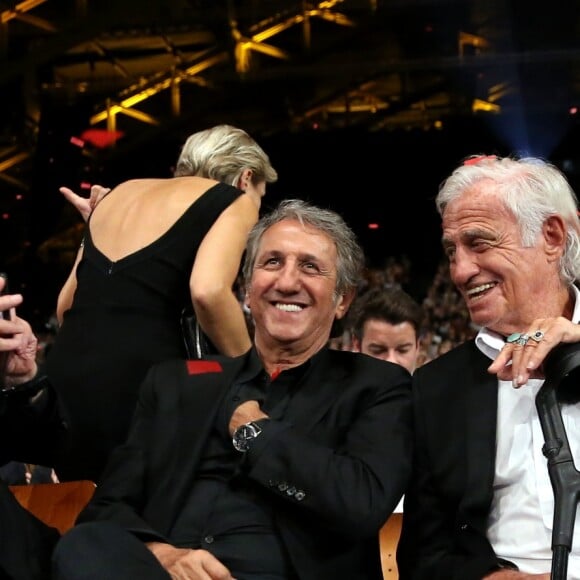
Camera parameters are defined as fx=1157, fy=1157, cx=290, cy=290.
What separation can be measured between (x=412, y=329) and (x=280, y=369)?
1.13 meters

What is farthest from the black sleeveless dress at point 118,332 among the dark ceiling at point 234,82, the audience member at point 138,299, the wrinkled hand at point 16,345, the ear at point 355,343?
the dark ceiling at point 234,82

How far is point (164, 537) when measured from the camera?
2.00 m

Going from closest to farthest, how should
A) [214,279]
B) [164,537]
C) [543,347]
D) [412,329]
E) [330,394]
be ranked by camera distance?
[543,347] < [164,537] < [330,394] < [214,279] < [412,329]

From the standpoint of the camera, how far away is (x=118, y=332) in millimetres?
2633

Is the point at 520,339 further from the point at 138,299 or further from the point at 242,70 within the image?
the point at 242,70

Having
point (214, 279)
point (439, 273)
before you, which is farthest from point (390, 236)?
point (214, 279)

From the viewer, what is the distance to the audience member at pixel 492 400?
6.51 feet

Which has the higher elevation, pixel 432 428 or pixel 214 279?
pixel 214 279

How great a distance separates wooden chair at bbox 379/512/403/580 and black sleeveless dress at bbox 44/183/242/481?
619 millimetres

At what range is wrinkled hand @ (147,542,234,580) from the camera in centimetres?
188

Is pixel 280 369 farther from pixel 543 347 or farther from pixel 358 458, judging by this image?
pixel 543 347

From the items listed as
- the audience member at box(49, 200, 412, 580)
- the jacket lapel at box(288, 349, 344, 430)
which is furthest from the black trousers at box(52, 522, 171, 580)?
the jacket lapel at box(288, 349, 344, 430)

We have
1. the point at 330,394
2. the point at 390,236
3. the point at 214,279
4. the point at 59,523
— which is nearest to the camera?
the point at 330,394

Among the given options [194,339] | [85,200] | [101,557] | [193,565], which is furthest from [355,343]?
[101,557]
